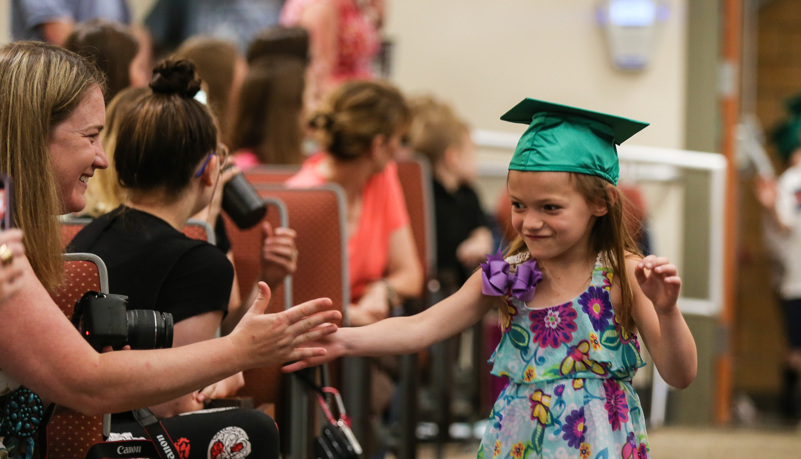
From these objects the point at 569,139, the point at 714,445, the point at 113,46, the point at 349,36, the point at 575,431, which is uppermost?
the point at 349,36

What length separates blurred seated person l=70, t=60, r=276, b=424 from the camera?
1646mm

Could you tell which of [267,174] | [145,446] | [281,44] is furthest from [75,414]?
[281,44]

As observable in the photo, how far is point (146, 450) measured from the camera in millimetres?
1447

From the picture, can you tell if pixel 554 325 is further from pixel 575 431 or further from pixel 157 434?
pixel 157 434

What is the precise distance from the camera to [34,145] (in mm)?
1395

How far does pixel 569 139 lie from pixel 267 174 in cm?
127

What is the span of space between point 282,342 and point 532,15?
4.05 m

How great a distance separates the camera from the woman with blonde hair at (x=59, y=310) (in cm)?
126

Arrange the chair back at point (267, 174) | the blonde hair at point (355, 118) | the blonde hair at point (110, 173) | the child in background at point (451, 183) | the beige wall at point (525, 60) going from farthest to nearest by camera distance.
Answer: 1. the beige wall at point (525, 60)
2. the child in background at point (451, 183)
3. the blonde hair at point (355, 118)
4. the chair back at point (267, 174)
5. the blonde hair at point (110, 173)

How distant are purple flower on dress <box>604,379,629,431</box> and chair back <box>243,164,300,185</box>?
A: 1.28 metres

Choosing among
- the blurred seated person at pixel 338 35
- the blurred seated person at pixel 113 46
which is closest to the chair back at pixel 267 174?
the blurred seated person at pixel 113 46

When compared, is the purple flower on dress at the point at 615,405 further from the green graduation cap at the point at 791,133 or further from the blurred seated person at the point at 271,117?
the green graduation cap at the point at 791,133

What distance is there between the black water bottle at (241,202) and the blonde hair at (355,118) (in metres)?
0.84

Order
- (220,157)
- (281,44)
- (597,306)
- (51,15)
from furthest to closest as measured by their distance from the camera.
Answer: (281,44) → (51,15) → (220,157) → (597,306)
